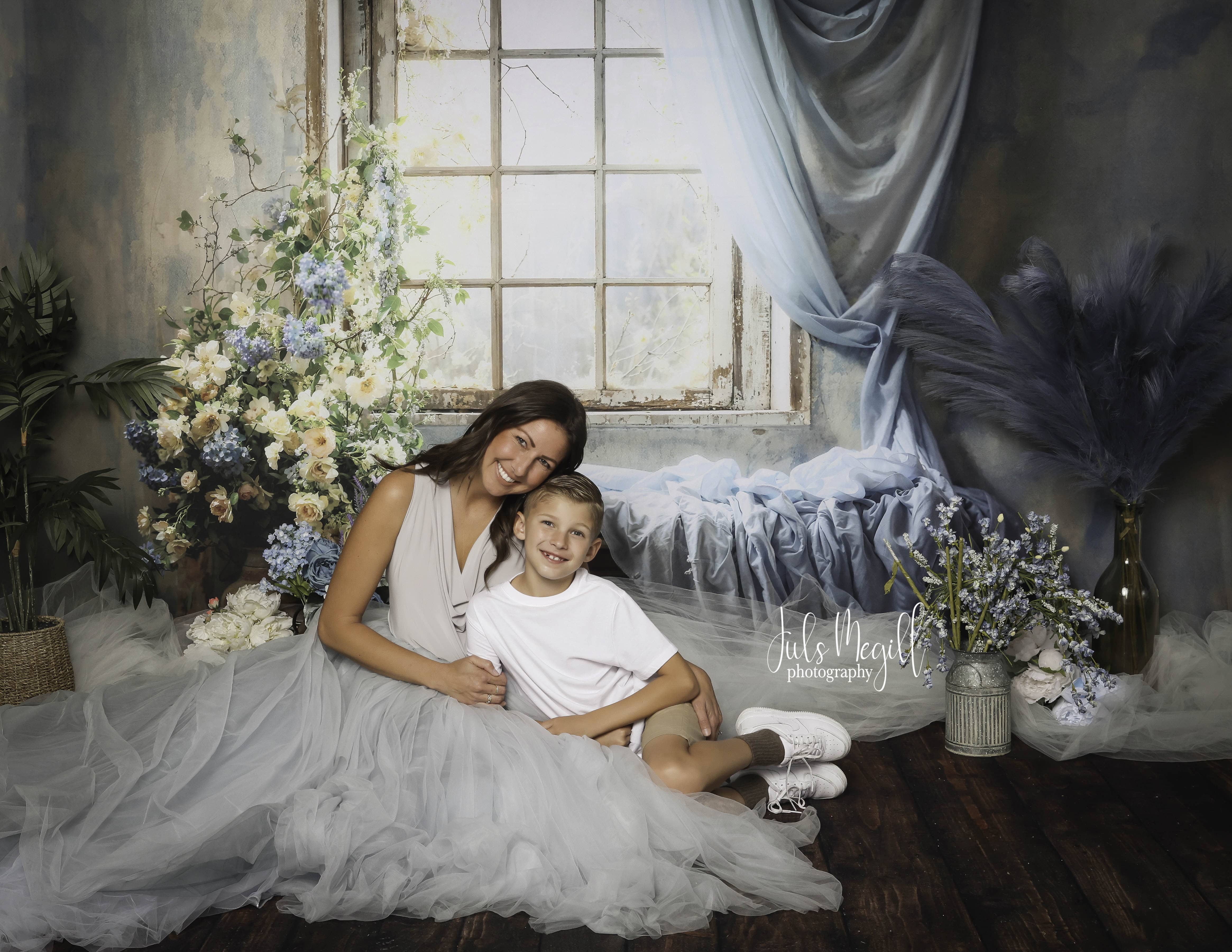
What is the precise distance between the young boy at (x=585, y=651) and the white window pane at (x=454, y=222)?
4.51 feet

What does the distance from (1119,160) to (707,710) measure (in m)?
2.21

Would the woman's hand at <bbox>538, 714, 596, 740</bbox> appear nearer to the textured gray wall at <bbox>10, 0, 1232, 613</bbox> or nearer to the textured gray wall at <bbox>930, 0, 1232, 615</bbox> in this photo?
the textured gray wall at <bbox>10, 0, 1232, 613</bbox>

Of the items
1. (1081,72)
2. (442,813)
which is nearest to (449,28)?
(1081,72)

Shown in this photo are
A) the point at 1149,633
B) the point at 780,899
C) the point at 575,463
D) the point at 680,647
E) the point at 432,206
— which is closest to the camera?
the point at 780,899

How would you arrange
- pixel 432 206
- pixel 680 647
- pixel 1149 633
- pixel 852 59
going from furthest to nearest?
pixel 432 206, pixel 852 59, pixel 1149 633, pixel 680 647

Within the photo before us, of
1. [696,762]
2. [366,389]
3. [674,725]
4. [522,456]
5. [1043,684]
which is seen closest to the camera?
[696,762]

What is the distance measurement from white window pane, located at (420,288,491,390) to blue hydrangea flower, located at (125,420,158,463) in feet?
2.79

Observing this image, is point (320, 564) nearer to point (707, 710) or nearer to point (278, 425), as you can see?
point (278, 425)

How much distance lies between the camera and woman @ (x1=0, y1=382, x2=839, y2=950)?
1.68m

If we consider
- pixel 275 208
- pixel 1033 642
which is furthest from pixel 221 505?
pixel 1033 642

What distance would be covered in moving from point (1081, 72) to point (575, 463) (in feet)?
6.90

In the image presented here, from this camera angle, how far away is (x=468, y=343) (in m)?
3.33

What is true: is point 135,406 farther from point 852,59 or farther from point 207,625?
point 852,59

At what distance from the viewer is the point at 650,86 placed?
3230 millimetres
